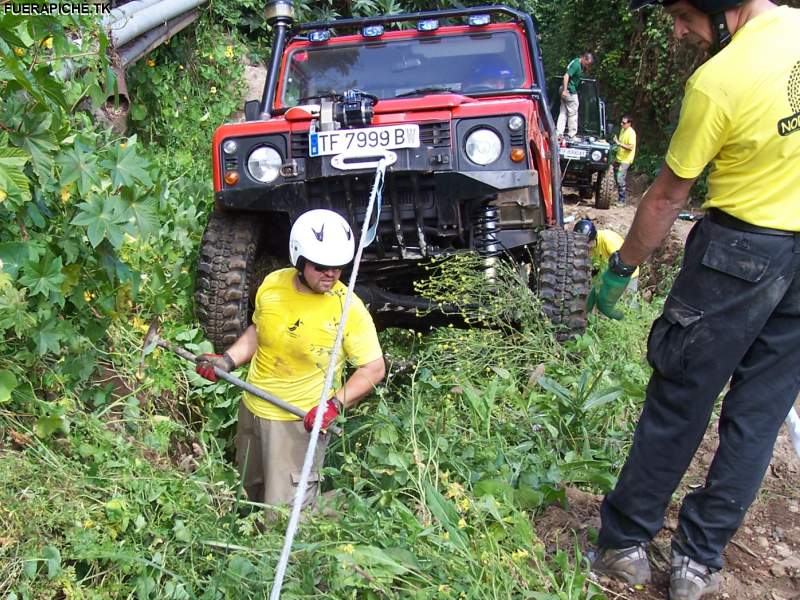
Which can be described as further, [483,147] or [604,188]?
[604,188]

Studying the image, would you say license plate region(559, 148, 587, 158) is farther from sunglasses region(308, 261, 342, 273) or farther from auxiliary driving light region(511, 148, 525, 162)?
sunglasses region(308, 261, 342, 273)

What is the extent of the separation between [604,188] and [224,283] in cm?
960

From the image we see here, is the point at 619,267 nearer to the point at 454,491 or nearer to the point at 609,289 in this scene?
the point at 609,289

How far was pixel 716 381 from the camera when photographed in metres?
2.33

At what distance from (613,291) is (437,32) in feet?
10.5

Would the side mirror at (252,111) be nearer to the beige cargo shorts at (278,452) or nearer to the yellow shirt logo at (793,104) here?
the beige cargo shorts at (278,452)

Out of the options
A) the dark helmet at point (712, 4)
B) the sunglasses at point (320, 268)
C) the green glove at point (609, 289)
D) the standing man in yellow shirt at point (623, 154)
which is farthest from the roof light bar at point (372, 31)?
the standing man in yellow shirt at point (623, 154)

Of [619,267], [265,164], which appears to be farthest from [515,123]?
[619,267]

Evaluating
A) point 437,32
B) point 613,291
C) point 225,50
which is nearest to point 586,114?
point 225,50

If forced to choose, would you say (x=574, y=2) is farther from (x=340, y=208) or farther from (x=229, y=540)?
(x=229, y=540)

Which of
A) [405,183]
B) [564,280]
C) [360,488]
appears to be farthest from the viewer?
[564,280]

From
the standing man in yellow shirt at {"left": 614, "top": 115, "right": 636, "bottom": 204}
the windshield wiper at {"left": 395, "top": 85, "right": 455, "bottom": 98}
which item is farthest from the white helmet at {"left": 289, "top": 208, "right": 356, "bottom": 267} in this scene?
the standing man in yellow shirt at {"left": 614, "top": 115, "right": 636, "bottom": 204}

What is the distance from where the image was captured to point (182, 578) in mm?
2484

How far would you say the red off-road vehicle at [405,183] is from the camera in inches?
165
